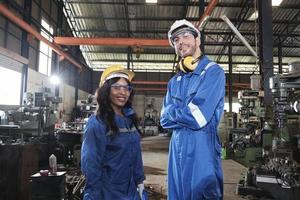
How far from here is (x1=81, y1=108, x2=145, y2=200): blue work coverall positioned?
1.38 meters

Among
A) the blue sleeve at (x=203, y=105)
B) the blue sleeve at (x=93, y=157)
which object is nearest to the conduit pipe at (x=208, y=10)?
the blue sleeve at (x=203, y=105)

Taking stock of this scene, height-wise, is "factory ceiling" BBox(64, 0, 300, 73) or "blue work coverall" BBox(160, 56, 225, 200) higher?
"factory ceiling" BBox(64, 0, 300, 73)

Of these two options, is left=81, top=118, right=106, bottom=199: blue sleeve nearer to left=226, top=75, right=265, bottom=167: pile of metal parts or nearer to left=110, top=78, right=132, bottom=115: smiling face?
left=110, top=78, right=132, bottom=115: smiling face

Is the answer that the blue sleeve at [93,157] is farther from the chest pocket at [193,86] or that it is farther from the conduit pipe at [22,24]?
the conduit pipe at [22,24]

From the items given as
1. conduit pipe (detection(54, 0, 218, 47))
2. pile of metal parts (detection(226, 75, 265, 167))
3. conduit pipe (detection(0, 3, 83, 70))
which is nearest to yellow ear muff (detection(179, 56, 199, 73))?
pile of metal parts (detection(226, 75, 265, 167))

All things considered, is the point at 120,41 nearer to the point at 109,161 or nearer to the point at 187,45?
the point at 187,45

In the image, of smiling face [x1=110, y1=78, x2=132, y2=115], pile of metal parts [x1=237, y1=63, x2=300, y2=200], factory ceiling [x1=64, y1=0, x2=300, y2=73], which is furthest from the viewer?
factory ceiling [x1=64, y1=0, x2=300, y2=73]

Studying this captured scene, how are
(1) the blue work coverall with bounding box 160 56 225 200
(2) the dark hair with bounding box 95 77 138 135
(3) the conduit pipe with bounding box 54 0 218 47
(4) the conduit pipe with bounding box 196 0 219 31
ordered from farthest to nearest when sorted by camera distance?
1. (3) the conduit pipe with bounding box 54 0 218 47
2. (4) the conduit pipe with bounding box 196 0 219 31
3. (2) the dark hair with bounding box 95 77 138 135
4. (1) the blue work coverall with bounding box 160 56 225 200

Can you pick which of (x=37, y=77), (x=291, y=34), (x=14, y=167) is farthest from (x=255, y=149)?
(x=291, y=34)

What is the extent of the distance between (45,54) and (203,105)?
9.45 metres

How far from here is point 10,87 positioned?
6.84 metres

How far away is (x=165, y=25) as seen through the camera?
11.8 meters

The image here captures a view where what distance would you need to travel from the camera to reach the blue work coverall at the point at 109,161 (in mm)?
1376

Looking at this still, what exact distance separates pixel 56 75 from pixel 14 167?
22.5 feet
